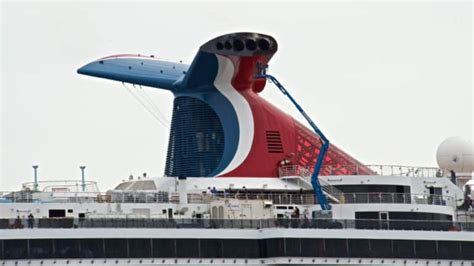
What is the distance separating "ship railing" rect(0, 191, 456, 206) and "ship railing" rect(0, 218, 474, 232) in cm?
425

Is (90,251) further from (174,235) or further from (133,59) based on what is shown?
(133,59)

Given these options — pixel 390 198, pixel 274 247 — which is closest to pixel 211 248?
pixel 274 247

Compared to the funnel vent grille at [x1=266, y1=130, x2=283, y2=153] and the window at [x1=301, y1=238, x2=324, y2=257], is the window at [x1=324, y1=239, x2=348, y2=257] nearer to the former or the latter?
the window at [x1=301, y1=238, x2=324, y2=257]

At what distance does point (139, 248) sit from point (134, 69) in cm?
2883

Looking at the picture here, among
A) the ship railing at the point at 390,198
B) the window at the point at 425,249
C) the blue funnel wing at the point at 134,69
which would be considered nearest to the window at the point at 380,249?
the window at the point at 425,249

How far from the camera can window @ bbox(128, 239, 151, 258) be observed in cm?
8419

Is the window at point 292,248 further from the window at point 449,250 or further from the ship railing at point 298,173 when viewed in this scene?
the ship railing at point 298,173

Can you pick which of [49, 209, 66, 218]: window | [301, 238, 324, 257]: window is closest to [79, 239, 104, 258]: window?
[49, 209, 66, 218]: window

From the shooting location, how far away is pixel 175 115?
349 ft

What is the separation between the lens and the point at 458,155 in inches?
4318

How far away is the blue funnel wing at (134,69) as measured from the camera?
361 ft

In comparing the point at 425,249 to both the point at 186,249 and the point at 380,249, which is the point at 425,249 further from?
the point at 186,249

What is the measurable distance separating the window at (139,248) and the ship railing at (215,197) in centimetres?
749

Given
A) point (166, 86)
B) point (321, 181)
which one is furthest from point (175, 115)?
point (321, 181)
